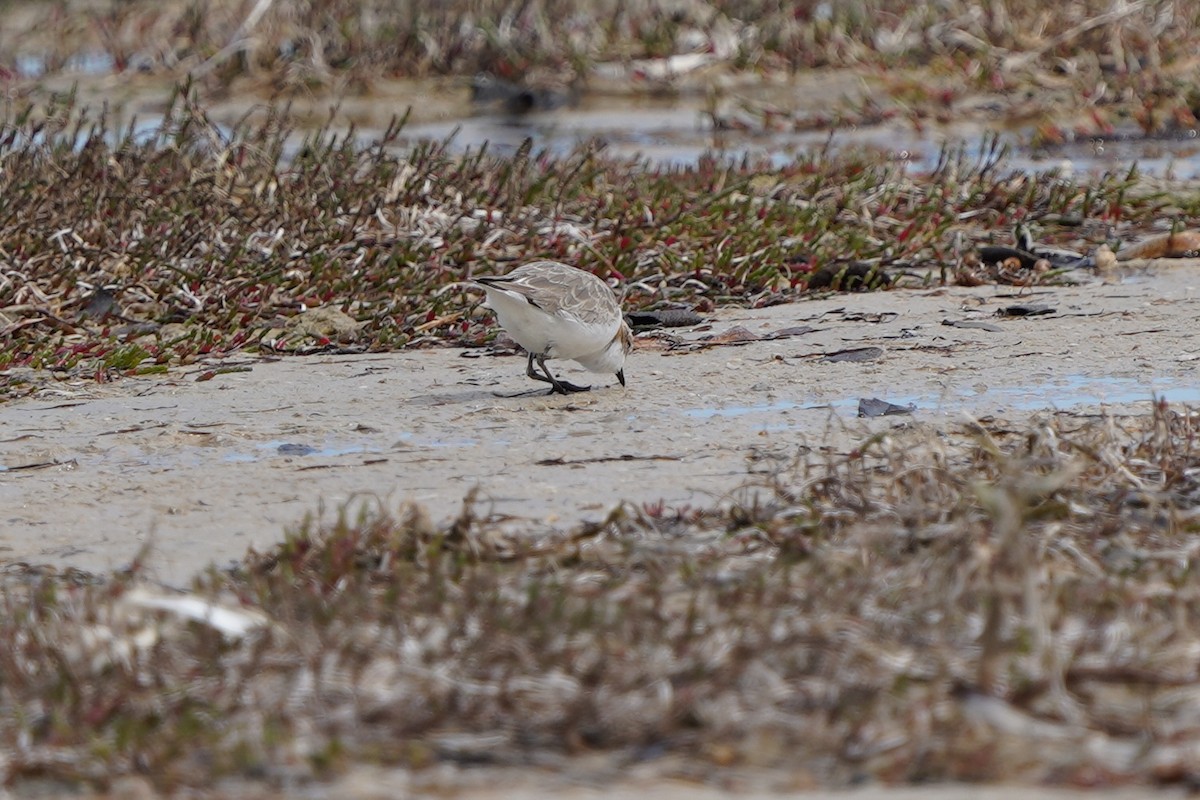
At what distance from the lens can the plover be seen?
21.8ft

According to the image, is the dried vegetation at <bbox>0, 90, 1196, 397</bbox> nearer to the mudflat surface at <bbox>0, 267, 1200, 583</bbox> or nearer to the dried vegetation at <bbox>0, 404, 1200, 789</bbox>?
the mudflat surface at <bbox>0, 267, 1200, 583</bbox>

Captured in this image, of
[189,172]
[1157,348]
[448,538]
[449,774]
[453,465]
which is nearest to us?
[449,774]

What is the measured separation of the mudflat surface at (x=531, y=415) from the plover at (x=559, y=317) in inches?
6.2

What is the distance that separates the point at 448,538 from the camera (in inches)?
190

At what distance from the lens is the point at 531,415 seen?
664 centimetres

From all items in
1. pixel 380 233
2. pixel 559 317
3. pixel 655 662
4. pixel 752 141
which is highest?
pixel 655 662

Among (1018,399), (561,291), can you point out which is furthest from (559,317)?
(1018,399)

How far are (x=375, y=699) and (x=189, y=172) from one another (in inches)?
255

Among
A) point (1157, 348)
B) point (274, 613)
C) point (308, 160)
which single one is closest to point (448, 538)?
point (274, 613)

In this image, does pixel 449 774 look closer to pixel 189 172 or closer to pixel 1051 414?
pixel 1051 414

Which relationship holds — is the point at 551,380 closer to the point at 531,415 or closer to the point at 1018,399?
the point at 531,415

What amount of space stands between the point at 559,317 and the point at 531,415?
15.1 inches

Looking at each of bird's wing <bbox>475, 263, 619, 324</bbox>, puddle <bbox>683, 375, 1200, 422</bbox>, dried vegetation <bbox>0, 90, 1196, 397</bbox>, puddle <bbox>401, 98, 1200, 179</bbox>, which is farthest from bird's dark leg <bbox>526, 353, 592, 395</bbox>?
puddle <bbox>401, 98, 1200, 179</bbox>

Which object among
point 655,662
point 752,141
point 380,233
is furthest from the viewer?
point 752,141
